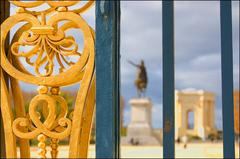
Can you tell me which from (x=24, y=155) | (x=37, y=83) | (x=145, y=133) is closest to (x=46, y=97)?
(x=37, y=83)

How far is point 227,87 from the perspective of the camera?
223 cm

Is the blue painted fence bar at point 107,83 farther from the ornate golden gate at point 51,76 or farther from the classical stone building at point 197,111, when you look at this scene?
the classical stone building at point 197,111

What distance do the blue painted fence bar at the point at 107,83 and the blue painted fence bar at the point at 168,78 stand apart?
10.5 inches

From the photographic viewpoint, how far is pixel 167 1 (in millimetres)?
2379

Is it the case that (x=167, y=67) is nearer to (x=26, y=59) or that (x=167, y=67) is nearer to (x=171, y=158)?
(x=171, y=158)

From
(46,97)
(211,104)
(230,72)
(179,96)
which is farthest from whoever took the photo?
(211,104)

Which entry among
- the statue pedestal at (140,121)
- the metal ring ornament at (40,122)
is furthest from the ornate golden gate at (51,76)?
the statue pedestal at (140,121)

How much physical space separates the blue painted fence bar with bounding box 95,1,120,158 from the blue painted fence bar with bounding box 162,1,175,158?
0.87 feet

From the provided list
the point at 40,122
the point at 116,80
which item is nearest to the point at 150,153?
the point at 40,122

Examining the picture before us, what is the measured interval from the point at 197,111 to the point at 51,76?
2771 cm

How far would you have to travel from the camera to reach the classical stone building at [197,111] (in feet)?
90.4

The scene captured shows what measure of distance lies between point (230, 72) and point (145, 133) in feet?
57.5

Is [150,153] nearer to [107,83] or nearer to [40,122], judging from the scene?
[40,122]

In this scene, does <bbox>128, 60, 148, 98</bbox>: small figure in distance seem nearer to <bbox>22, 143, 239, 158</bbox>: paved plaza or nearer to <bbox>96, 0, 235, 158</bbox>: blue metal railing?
<bbox>22, 143, 239, 158</bbox>: paved plaza
